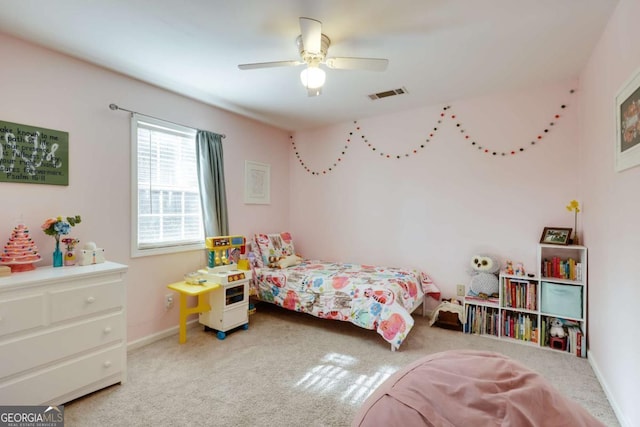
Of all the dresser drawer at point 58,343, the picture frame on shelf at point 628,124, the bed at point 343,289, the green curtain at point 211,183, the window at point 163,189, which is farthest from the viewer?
the green curtain at point 211,183

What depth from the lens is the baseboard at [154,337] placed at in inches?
112

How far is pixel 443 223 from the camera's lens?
12.0 ft

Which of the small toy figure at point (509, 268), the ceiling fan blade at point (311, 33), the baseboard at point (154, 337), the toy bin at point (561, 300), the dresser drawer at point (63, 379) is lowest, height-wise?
the baseboard at point (154, 337)

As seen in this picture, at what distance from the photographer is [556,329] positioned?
282cm

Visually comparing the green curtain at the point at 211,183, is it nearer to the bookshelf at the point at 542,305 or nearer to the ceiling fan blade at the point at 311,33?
the ceiling fan blade at the point at 311,33

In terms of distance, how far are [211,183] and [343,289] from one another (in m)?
1.90

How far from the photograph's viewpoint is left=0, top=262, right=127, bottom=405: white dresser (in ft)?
5.84

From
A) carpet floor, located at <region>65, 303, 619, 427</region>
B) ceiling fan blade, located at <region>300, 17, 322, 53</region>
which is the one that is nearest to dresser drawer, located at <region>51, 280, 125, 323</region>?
carpet floor, located at <region>65, 303, 619, 427</region>

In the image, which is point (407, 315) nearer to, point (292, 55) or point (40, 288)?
point (292, 55)

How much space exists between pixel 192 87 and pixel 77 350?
2529 mm

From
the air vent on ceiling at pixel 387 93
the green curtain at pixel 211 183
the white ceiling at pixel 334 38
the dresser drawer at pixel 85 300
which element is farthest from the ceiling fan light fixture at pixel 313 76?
the dresser drawer at pixel 85 300

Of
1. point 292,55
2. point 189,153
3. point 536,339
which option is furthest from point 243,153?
point 536,339

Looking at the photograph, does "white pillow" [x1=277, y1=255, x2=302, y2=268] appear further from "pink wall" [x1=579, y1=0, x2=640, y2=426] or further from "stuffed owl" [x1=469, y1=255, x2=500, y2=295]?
"pink wall" [x1=579, y1=0, x2=640, y2=426]

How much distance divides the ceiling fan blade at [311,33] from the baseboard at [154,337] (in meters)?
2.96
